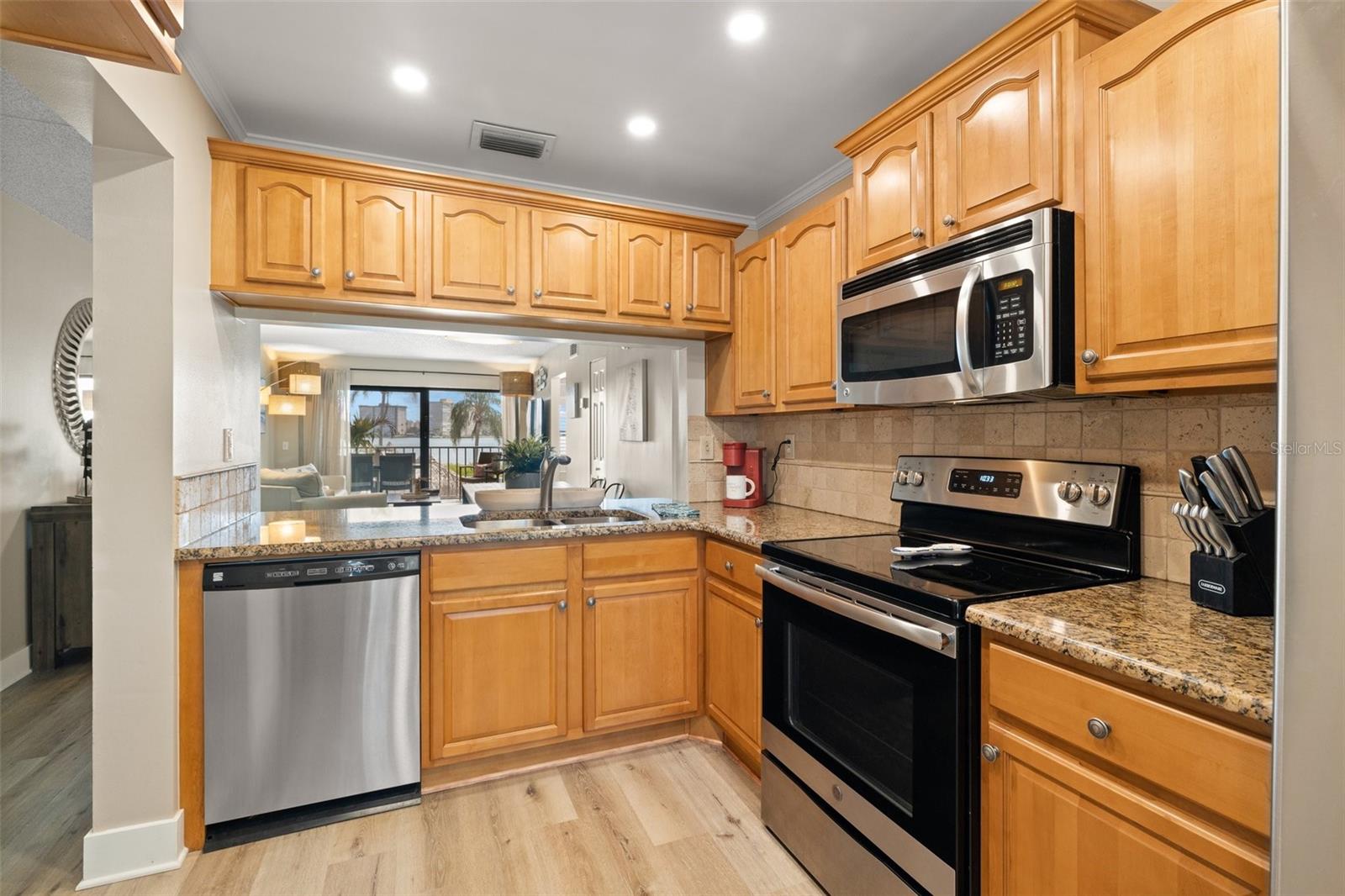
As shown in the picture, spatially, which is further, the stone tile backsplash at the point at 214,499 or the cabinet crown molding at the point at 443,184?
the cabinet crown molding at the point at 443,184

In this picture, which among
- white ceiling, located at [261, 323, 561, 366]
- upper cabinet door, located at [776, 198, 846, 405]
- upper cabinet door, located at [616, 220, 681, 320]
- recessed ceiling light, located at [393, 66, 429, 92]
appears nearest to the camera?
recessed ceiling light, located at [393, 66, 429, 92]

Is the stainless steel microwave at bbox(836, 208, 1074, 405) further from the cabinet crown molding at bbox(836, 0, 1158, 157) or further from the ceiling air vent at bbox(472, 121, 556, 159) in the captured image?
Answer: the ceiling air vent at bbox(472, 121, 556, 159)

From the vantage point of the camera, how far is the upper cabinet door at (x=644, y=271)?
2914 millimetres

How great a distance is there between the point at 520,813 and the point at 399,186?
7.65ft

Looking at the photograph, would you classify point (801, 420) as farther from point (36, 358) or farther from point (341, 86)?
point (36, 358)

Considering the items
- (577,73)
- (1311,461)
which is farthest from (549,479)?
(1311,461)

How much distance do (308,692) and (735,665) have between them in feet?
4.76

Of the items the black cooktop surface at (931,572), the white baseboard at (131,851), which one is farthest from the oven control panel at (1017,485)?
the white baseboard at (131,851)

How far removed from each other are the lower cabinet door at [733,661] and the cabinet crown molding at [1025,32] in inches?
65.3

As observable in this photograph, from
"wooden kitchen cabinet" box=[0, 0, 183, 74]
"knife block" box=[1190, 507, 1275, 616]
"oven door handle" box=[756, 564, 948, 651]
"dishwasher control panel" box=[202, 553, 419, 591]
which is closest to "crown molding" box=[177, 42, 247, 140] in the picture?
"wooden kitchen cabinet" box=[0, 0, 183, 74]

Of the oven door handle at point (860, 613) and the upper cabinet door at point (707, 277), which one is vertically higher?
the upper cabinet door at point (707, 277)

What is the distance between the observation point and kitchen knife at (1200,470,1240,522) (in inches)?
49.6

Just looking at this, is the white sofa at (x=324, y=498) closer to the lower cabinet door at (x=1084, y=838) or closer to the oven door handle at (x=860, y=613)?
the oven door handle at (x=860, y=613)

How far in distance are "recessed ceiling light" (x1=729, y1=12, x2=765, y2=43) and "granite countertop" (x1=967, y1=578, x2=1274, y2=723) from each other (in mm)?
1698
